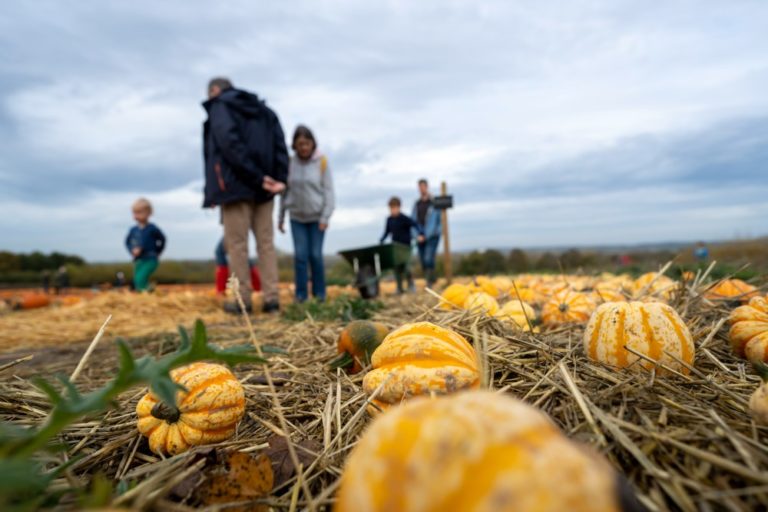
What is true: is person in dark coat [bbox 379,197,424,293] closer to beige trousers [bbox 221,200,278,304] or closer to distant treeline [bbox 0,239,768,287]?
distant treeline [bbox 0,239,768,287]

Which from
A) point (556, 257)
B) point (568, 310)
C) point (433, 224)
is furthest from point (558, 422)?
point (556, 257)

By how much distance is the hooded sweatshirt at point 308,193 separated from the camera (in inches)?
296

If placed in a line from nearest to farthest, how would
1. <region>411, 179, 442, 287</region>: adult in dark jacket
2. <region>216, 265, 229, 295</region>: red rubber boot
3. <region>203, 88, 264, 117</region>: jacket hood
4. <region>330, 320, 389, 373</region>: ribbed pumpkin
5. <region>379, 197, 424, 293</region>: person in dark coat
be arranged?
<region>330, 320, 389, 373</region>: ribbed pumpkin
<region>203, 88, 264, 117</region>: jacket hood
<region>216, 265, 229, 295</region>: red rubber boot
<region>379, 197, 424, 293</region>: person in dark coat
<region>411, 179, 442, 287</region>: adult in dark jacket

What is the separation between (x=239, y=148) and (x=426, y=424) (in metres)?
6.00

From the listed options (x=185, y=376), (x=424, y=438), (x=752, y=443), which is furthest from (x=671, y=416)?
(x=185, y=376)

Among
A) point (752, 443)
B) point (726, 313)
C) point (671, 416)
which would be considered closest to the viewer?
point (752, 443)

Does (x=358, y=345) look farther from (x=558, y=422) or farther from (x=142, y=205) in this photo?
(x=142, y=205)

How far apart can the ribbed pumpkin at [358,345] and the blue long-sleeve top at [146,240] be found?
27.4 feet

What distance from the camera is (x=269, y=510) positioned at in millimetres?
1293

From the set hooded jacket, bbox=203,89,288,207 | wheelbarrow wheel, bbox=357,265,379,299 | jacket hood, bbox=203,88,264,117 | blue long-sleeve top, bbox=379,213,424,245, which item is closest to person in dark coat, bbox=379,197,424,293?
blue long-sleeve top, bbox=379,213,424,245

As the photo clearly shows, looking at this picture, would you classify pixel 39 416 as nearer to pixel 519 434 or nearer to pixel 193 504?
pixel 193 504

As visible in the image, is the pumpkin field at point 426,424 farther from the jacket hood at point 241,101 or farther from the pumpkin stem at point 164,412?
the jacket hood at point 241,101

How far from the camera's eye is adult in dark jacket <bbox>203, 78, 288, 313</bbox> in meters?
6.21

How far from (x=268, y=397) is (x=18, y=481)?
1511 mm
